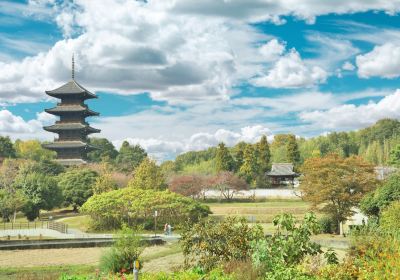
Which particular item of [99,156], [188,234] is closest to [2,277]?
[188,234]

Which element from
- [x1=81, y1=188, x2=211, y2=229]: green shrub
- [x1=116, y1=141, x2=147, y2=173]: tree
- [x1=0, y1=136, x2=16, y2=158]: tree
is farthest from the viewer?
[x1=0, y1=136, x2=16, y2=158]: tree

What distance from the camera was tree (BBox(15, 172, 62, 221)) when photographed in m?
48.8

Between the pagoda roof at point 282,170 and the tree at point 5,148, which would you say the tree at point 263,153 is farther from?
the tree at point 5,148

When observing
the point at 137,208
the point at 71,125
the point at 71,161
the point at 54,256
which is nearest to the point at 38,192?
the point at 137,208

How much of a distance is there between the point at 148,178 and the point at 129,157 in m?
41.3

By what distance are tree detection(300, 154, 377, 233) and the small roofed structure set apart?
42.6 metres

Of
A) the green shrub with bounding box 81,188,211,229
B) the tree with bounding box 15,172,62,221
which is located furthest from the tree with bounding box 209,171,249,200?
the green shrub with bounding box 81,188,211,229

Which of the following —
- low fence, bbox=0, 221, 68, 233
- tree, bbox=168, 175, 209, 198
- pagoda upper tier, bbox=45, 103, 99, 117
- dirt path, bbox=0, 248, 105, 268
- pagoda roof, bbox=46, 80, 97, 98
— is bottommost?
→ dirt path, bbox=0, 248, 105, 268

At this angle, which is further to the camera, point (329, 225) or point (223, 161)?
point (223, 161)

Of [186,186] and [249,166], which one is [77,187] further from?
[249,166]

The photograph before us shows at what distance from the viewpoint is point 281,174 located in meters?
77.4

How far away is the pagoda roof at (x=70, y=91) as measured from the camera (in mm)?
77500

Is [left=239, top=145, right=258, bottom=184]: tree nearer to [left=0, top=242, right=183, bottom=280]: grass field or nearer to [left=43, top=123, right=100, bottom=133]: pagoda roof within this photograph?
[left=43, top=123, right=100, bottom=133]: pagoda roof

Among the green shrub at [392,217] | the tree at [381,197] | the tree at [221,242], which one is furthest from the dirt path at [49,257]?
the tree at [381,197]
